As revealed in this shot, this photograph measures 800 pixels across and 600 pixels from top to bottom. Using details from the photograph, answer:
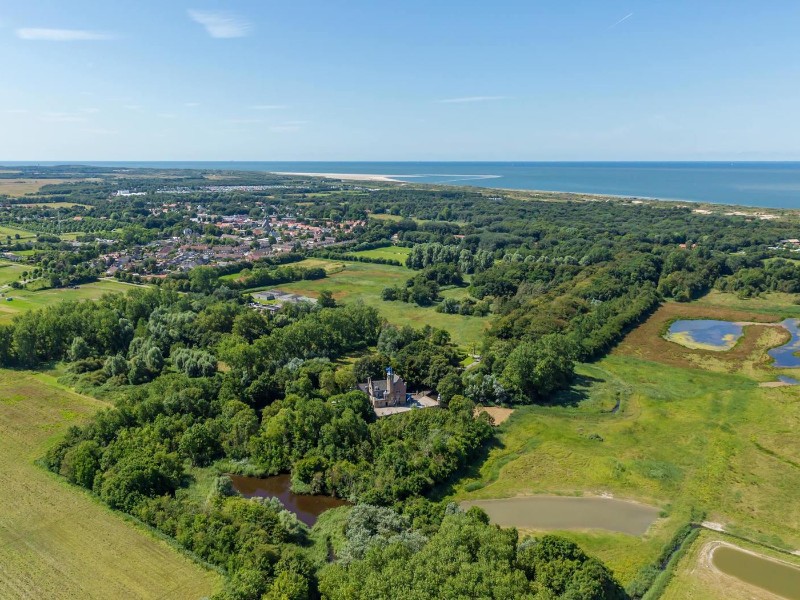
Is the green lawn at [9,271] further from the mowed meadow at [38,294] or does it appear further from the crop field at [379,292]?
the crop field at [379,292]

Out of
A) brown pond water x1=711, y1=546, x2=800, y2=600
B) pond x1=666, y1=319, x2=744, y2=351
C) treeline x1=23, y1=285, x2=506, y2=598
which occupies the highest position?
treeline x1=23, y1=285, x2=506, y2=598

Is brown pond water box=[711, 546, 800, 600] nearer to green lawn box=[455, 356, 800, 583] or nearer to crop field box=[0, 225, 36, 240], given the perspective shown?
green lawn box=[455, 356, 800, 583]

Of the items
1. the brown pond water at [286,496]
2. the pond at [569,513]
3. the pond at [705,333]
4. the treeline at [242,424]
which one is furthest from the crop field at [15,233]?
the pond at [705,333]

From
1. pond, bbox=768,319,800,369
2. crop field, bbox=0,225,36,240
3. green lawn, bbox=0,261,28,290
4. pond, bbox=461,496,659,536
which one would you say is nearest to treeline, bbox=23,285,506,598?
pond, bbox=461,496,659,536

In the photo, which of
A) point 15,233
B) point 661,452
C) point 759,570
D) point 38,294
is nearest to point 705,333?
point 661,452

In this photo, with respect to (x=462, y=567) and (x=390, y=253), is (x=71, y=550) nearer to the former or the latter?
(x=462, y=567)

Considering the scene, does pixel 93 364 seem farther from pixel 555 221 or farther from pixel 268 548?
pixel 555 221
